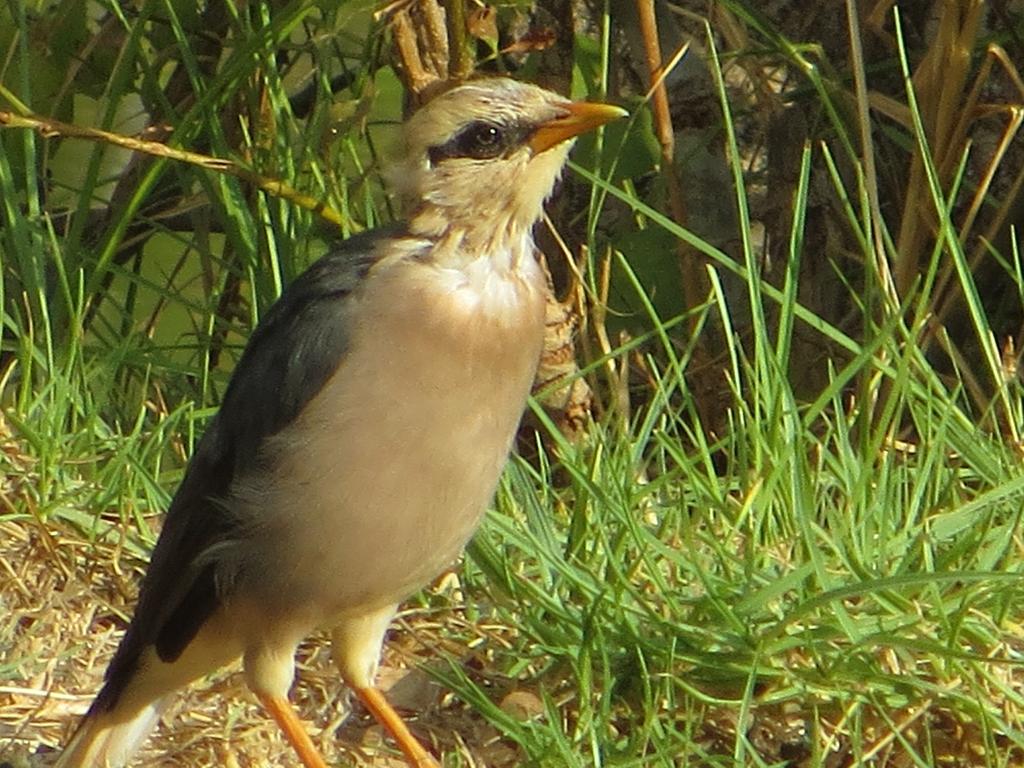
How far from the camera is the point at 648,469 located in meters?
6.25

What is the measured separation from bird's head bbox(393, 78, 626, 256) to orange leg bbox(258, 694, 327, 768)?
1.17 metres

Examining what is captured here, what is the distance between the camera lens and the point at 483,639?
17.8ft

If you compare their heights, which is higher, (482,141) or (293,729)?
(482,141)

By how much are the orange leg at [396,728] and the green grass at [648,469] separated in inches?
5.1

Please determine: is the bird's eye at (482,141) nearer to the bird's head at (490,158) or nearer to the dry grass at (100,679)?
the bird's head at (490,158)

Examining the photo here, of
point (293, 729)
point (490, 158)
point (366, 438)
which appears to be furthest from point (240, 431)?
point (490, 158)

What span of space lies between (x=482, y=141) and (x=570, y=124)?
8.4 inches

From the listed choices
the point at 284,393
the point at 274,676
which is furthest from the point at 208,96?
the point at 274,676

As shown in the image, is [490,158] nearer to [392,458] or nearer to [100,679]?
[392,458]

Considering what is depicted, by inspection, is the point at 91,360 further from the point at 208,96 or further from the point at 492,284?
the point at 492,284

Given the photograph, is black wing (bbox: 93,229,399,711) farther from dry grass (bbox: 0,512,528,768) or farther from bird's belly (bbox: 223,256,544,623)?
dry grass (bbox: 0,512,528,768)

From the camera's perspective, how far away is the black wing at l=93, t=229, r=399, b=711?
5156mm

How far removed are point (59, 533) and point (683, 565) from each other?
1.73m

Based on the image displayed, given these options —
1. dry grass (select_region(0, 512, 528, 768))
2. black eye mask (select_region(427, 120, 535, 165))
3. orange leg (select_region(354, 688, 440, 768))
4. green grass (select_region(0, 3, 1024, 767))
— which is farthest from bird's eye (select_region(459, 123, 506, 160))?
orange leg (select_region(354, 688, 440, 768))
